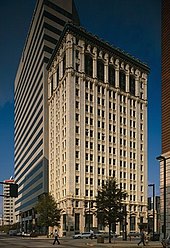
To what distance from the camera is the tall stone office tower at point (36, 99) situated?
117 m

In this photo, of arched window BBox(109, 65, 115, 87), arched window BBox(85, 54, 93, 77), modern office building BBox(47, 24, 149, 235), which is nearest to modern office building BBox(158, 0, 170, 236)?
modern office building BBox(47, 24, 149, 235)

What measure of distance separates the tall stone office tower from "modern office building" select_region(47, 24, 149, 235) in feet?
13.3

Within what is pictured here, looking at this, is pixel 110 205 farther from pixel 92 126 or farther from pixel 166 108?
pixel 92 126

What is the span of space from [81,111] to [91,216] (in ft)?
75.1

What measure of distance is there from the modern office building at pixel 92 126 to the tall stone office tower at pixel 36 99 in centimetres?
406

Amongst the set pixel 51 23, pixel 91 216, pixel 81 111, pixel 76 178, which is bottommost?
pixel 91 216

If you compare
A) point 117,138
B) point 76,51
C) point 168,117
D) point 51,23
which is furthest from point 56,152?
point 168,117

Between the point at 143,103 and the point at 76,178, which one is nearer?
the point at 76,178

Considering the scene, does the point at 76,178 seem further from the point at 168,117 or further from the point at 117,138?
the point at 168,117

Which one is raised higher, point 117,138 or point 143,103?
point 143,103

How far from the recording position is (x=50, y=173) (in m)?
112

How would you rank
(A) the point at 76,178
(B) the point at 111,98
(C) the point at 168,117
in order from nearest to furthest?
1. (C) the point at 168,117
2. (A) the point at 76,178
3. (B) the point at 111,98

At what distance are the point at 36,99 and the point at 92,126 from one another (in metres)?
33.0

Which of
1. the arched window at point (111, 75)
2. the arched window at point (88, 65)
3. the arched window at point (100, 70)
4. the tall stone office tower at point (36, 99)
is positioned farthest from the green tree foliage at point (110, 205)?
the tall stone office tower at point (36, 99)
